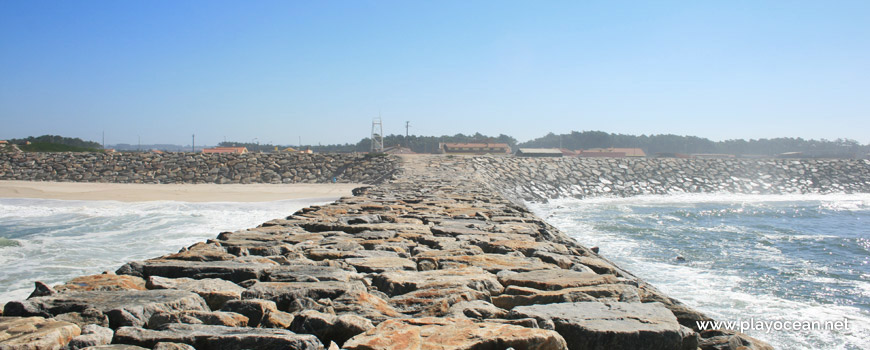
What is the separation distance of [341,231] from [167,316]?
2785mm

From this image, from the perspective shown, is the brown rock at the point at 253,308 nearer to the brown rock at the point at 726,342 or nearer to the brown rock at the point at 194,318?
the brown rock at the point at 194,318

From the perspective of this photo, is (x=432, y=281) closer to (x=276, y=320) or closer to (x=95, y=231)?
(x=276, y=320)

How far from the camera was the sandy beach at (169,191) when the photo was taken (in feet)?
56.5

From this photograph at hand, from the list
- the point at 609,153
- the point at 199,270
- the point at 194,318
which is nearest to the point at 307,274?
the point at 199,270

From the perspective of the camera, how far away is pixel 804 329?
5.63 metres

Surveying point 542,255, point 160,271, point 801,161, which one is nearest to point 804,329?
point 542,255

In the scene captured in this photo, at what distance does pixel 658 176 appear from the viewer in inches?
1071

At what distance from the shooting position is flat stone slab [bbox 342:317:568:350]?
1950 mm

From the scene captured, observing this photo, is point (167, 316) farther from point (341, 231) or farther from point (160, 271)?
point (341, 231)

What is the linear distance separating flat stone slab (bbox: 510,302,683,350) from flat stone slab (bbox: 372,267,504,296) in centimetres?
42

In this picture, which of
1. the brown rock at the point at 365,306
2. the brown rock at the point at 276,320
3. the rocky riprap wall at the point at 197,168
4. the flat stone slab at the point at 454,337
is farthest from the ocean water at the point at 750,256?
the rocky riprap wall at the point at 197,168

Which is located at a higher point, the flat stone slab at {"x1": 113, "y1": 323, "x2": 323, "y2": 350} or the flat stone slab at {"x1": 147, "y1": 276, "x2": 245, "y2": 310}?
the flat stone slab at {"x1": 113, "y1": 323, "x2": 323, "y2": 350}

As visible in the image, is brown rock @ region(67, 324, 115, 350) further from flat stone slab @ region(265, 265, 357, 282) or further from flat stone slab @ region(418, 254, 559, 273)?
flat stone slab @ region(418, 254, 559, 273)

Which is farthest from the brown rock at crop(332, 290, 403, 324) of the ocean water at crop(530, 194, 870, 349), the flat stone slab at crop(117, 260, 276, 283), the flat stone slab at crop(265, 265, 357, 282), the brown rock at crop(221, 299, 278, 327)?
the ocean water at crop(530, 194, 870, 349)
